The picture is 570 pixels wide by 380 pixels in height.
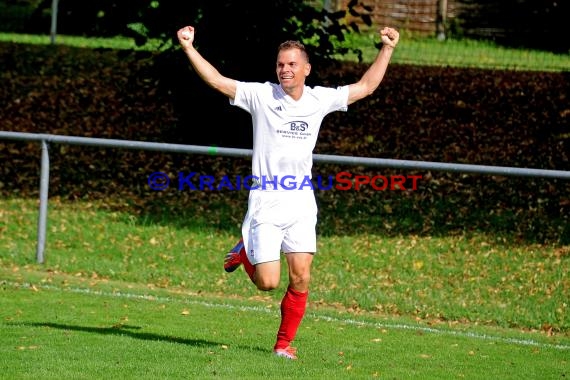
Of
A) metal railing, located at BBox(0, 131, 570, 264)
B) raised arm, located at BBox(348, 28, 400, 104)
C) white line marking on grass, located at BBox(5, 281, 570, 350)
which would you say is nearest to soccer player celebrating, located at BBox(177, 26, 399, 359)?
raised arm, located at BBox(348, 28, 400, 104)

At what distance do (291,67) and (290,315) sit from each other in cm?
179

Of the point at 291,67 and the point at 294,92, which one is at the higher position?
the point at 291,67

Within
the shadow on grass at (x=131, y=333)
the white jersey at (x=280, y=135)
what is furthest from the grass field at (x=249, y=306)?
the white jersey at (x=280, y=135)

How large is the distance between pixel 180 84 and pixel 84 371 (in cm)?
1001

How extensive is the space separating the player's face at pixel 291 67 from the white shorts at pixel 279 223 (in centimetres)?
78

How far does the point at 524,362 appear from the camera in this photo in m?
10.1

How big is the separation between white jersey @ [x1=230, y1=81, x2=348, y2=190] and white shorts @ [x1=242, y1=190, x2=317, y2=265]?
10cm

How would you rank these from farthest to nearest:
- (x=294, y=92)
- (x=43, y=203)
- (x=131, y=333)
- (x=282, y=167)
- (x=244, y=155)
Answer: (x=43, y=203) → (x=244, y=155) → (x=131, y=333) → (x=294, y=92) → (x=282, y=167)

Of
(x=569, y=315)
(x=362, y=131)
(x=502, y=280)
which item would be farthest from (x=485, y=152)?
(x=569, y=315)

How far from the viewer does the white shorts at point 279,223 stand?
30.6ft

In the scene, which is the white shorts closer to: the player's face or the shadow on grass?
the player's face

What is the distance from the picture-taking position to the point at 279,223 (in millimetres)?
9320

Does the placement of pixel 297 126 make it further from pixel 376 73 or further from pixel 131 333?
pixel 131 333

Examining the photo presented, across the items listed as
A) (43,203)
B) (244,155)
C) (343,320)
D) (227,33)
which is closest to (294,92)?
(343,320)
